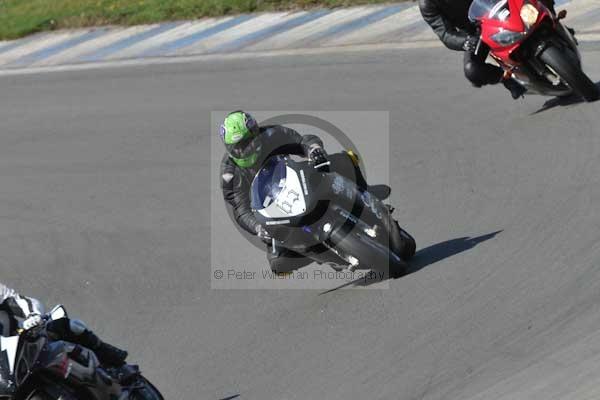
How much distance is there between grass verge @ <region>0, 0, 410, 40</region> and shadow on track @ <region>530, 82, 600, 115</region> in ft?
17.5

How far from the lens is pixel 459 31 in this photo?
37.7ft

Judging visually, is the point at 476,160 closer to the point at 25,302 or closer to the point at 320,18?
the point at 25,302

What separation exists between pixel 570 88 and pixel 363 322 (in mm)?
3816

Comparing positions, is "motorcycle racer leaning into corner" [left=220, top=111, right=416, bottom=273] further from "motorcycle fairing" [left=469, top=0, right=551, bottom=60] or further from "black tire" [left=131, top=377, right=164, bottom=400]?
"motorcycle fairing" [left=469, top=0, right=551, bottom=60]

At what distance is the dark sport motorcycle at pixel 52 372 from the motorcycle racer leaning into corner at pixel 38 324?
0.07m

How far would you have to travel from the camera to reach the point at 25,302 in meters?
6.88

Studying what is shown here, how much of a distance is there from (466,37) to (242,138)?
350cm

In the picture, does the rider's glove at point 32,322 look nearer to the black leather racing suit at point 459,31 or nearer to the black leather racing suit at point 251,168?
the black leather racing suit at point 251,168

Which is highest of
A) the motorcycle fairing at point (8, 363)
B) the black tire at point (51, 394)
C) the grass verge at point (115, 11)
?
the motorcycle fairing at point (8, 363)

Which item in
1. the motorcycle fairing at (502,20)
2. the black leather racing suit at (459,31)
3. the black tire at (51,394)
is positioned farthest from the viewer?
the black leather racing suit at (459,31)

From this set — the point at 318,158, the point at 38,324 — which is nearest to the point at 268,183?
the point at 318,158

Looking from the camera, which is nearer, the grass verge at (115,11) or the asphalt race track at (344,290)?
the asphalt race track at (344,290)

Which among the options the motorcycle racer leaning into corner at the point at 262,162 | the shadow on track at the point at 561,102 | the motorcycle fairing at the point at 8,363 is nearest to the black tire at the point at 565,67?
the shadow on track at the point at 561,102

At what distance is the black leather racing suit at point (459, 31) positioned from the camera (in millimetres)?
11227
